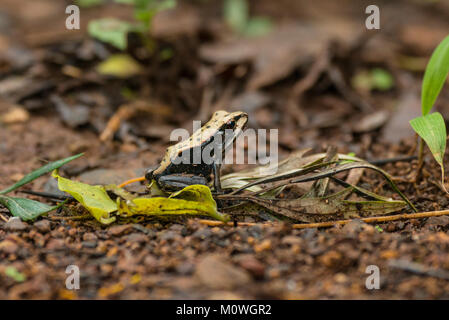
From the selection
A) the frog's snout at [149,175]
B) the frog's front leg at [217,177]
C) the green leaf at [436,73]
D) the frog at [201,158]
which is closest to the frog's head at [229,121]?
the frog at [201,158]

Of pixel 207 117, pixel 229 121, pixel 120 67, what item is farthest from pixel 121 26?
pixel 229 121

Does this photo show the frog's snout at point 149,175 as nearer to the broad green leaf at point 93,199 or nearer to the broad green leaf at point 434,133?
the broad green leaf at point 93,199

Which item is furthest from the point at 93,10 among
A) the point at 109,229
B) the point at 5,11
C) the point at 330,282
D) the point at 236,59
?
the point at 330,282

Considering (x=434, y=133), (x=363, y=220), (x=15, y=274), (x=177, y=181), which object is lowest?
(x=15, y=274)

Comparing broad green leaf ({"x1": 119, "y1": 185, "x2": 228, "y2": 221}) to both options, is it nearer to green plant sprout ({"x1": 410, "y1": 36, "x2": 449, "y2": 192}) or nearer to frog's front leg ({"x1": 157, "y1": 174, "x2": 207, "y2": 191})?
frog's front leg ({"x1": 157, "y1": 174, "x2": 207, "y2": 191})

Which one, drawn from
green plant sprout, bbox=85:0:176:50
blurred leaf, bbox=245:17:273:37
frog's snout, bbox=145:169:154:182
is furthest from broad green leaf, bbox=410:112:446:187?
blurred leaf, bbox=245:17:273:37

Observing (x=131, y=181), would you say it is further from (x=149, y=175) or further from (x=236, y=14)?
(x=236, y=14)

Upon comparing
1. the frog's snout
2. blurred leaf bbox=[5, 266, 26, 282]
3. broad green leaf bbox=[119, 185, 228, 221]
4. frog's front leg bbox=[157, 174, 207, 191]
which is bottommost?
blurred leaf bbox=[5, 266, 26, 282]
